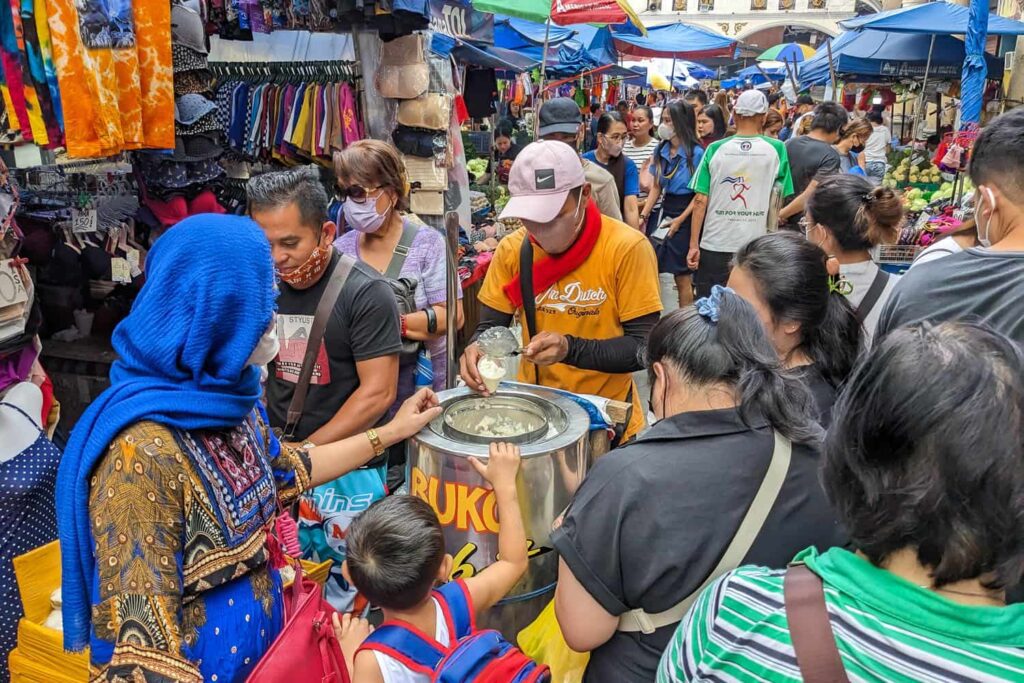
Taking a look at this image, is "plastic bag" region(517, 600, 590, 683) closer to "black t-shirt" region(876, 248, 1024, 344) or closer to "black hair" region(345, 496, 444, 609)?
"black hair" region(345, 496, 444, 609)

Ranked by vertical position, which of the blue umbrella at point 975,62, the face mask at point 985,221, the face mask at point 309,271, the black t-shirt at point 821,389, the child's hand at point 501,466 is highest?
the blue umbrella at point 975,62

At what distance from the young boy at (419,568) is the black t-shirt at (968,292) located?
1092 millimetres

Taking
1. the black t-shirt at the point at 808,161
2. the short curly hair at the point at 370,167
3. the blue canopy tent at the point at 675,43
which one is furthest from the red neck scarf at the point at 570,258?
the blue canopy tent at the point at 675,43

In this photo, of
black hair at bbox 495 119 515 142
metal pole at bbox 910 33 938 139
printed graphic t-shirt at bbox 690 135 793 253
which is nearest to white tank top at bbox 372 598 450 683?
A: printed graphic t-shirt at bbox 690 135 793 253

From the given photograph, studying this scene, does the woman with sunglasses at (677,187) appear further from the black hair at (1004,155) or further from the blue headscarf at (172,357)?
the blue headscarf at (172,357)

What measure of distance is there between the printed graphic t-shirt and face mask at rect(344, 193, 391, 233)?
320 cm

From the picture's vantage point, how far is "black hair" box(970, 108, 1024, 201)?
1.99m

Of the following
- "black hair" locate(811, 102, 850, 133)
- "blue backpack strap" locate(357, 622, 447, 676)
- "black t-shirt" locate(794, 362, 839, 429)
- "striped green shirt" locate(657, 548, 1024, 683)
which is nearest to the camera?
"striped green shirt" locate(657, 548, 1024, 683)

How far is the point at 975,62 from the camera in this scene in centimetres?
628

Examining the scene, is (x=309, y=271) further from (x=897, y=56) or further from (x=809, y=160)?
(x=897, y=56)

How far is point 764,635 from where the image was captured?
3.41ft

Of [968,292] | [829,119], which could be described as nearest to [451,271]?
[968,292]

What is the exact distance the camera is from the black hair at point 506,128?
11.6 meters

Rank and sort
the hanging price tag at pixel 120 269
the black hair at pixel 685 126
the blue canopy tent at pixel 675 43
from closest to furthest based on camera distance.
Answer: the hanging price tag at pixel 120 269
the black hair at pixel 685 126
the blue canopy tent at pixel 675 43
